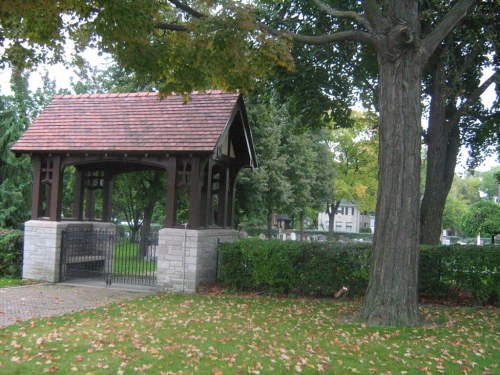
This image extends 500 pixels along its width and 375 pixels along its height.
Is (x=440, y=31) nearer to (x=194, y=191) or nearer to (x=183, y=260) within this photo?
(x=194, y=191)

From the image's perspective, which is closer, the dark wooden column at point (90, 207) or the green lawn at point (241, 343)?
the green lawn at point (241, 343)

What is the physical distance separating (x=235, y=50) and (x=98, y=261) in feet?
29.6

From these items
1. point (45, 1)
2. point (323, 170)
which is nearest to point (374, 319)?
point (45, 1)

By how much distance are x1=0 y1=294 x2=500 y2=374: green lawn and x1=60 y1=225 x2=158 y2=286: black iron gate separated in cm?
345

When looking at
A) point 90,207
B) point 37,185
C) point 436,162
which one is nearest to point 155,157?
point 37,185

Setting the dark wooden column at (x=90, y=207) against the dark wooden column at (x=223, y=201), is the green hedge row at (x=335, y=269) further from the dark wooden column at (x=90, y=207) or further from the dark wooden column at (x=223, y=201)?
the dark wooden column at (x=90, y=207)

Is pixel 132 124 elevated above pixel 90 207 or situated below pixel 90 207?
above

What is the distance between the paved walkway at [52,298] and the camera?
10172mm

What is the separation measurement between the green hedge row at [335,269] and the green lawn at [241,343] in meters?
1.52

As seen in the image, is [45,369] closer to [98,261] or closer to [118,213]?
[98,261]

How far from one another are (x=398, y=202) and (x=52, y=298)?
27.1 feet

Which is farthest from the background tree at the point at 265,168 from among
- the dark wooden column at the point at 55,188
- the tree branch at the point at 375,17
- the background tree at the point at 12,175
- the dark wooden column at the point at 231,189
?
the background tree at the point at 12,175

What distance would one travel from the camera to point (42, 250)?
1470cm

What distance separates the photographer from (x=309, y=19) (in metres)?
15.4
